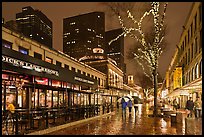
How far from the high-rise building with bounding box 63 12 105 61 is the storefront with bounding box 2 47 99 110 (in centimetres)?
6540

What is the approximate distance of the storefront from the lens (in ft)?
48.8

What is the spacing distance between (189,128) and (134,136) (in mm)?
2389

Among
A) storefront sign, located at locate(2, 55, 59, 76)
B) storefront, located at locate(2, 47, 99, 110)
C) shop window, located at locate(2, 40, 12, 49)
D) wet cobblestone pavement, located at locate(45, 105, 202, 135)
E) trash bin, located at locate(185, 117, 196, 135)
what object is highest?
shop window, located at locate(2, 40, 12, 49)

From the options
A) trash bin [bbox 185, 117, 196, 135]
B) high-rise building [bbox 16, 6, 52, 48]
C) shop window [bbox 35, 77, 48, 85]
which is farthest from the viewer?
high-rise building [bbox 16, 6, 52, 48]

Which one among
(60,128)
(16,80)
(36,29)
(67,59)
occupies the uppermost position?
(36,29)

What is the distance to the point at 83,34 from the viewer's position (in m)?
118

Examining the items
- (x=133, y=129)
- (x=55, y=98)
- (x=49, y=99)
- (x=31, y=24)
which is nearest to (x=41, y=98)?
(x=49, y=99)

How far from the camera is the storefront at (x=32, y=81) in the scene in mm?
14873

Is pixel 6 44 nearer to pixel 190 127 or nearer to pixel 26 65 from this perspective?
pixel 26 65

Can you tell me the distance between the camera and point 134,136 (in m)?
13.4

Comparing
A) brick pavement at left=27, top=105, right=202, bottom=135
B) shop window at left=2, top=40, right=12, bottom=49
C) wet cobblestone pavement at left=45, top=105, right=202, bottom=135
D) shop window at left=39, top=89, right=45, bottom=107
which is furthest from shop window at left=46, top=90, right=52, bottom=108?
wet cobblestone pavement at left=45, top=105, right=202, bottom=135

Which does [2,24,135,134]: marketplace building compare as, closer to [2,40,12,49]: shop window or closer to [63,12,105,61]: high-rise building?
[2,40,12,49]: shop window

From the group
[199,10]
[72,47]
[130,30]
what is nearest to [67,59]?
[130,30]

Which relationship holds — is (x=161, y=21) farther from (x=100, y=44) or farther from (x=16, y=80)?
(x=100, y=44)
